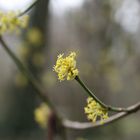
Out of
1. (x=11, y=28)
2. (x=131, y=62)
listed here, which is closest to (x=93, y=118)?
(x=11, y=28)

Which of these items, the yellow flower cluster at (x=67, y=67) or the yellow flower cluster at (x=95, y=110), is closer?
the yellow flower cluster at (x=67, y=67)

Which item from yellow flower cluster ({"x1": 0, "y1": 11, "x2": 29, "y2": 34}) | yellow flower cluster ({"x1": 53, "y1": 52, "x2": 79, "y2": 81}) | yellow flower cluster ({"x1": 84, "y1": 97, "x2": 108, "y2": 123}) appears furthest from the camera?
yellow flower cluster ({"x1": 0, "y1": 11, "x2": 29, "y2": 34})

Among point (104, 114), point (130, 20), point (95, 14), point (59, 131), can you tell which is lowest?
point (104, 114)

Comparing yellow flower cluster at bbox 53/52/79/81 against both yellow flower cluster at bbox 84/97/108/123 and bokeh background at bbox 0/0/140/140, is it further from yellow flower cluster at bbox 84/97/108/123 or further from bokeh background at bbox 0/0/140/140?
bokeh background at bbox 0/0/140/140

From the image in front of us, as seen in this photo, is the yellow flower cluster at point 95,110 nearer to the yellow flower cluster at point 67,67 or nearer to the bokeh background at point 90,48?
the yellow flower cluster at point 67,67

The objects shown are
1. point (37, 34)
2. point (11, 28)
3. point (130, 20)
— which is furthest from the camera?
point (37, 34)

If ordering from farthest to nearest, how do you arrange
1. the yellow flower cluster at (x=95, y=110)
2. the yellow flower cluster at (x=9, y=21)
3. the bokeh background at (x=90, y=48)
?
the bokeh background at (x=90, y=48)
the yellow flower cluster at (x=9, y=21)
the yellow flower cluster at (x=95, y=110)

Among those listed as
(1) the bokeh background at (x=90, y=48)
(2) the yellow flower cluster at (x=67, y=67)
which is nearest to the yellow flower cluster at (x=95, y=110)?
(2) the yellow flower cluster at (x=67, y=67)

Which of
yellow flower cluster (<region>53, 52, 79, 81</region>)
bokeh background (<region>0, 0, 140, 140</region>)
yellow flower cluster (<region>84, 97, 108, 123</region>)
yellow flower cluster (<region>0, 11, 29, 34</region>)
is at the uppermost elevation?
bokeh background (<region>0, 0, 140, 140</region>)

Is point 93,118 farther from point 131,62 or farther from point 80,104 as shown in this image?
point 80,104

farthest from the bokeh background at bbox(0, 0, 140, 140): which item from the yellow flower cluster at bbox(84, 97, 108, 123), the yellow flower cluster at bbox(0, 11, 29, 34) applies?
the yellow flower cluster at bbox(84, 97, 108, 123)

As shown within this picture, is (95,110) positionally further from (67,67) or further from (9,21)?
(9,21)
